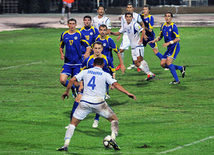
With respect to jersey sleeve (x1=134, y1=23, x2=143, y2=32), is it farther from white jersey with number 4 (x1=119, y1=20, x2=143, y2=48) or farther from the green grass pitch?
the green grass pitch

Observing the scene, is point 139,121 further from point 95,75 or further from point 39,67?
point 39,67

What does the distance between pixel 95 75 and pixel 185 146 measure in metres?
2.50

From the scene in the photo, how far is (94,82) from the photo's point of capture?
456 inches

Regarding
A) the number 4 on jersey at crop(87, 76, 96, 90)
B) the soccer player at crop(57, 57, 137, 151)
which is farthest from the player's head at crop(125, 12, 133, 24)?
the number 4 on jersey at crop(87, 76, 96, 90)

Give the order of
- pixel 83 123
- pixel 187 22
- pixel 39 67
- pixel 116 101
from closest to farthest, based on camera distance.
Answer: pixel 83 123 < pixel 116 101 < pixel 39 67 < pixel 187 22

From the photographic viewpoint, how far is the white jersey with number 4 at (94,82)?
11.6 m

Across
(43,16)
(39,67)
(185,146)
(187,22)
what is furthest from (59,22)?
(185,146)

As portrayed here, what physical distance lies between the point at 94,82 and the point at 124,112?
471cm

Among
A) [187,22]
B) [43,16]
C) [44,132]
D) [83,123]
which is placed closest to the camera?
[44,132]

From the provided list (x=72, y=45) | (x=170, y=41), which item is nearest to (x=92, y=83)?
(x=72, y=45)

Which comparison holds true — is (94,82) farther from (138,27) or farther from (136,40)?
(136,40)

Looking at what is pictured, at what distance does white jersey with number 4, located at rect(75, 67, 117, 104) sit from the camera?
11586 mm

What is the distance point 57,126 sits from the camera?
47.2ft

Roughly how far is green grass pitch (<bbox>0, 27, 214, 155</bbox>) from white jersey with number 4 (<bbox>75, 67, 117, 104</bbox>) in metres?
1.11
